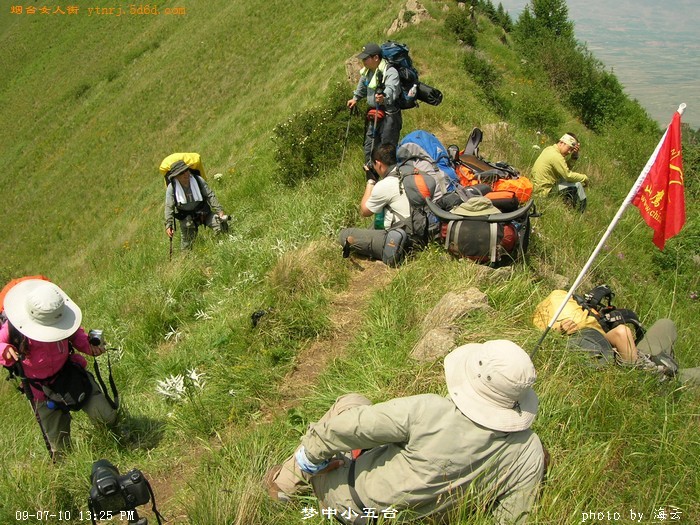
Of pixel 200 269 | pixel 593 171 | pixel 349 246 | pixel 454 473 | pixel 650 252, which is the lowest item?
pixel 650 252

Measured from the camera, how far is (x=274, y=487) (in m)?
2.93

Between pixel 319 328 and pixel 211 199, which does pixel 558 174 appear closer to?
pixel 319 328

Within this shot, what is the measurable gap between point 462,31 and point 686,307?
1117 centimetres

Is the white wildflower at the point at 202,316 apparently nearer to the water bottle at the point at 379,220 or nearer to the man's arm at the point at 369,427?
the water bottle at the point at 379,220

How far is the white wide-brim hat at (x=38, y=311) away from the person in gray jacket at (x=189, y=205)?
3.24 metres

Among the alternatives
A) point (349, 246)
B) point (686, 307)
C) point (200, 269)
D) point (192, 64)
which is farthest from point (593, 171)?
point (192, 64)

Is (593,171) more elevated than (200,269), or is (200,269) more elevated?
(200,269)

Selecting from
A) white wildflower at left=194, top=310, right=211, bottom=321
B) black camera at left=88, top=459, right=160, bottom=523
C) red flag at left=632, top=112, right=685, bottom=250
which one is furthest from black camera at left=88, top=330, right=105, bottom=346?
red flag at left=632, top=112, right=685, bottom=250

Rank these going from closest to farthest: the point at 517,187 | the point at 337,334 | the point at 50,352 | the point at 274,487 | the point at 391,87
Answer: the point at 274,487
the point at 50,352
the point at 337,334
the point at 517,187
the point at 391,87

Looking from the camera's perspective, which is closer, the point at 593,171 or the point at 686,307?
the point at 686,307

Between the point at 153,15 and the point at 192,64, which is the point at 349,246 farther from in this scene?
the point at 153,15

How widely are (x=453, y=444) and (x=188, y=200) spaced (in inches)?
215

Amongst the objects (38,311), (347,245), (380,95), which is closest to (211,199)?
(347,245)

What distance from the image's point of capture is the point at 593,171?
1104cm
